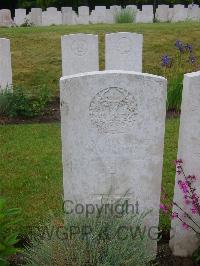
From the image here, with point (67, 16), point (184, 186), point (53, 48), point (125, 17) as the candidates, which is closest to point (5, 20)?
point (67, 16)

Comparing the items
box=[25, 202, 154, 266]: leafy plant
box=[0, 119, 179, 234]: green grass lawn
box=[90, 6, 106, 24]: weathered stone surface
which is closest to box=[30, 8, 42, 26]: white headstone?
box=[90, 6, 106, 24]: weathered stone surface

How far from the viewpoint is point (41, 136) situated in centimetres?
691

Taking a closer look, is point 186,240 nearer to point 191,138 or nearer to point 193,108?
point 191,138

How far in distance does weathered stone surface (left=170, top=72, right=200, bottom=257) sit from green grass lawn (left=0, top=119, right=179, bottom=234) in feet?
1.46

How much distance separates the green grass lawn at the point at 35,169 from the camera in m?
4.45

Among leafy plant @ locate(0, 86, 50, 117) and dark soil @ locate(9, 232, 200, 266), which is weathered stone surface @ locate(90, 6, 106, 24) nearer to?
leafy plant @ locate(0, 86, 50, 117)

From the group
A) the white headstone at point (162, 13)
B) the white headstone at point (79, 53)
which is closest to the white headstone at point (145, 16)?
the white headstone at point (162, 13)

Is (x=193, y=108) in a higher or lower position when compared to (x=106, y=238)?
higher

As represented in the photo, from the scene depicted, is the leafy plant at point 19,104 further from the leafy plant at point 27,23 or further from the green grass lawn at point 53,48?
the leafy plant at point 27,23

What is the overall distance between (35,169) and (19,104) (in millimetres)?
2937

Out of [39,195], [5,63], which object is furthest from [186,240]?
[5,63]

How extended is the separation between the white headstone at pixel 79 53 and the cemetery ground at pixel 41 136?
1.32m

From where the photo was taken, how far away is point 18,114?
8.20 metres

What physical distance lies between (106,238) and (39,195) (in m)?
1.83
